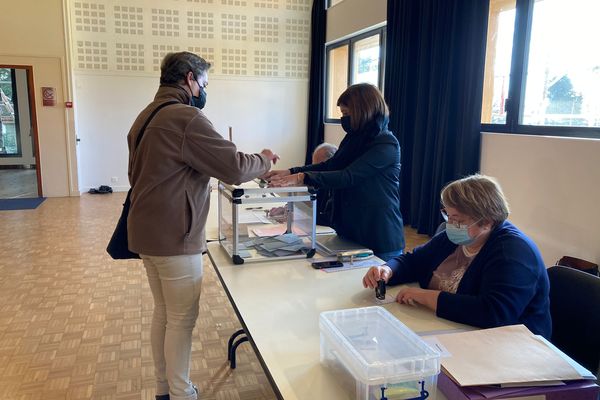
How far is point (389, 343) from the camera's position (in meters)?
1.12

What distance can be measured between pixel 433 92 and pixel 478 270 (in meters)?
3.58

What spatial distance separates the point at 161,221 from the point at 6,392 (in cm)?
129

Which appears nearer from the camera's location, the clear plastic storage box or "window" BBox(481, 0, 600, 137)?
the clear plastic storage box

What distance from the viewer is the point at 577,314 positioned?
1.45 metres

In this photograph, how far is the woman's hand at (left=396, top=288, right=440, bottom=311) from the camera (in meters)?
1.41

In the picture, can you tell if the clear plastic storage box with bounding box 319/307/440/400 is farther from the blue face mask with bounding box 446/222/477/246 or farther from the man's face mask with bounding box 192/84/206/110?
the man's face mask with bounding box 192/84/206/110

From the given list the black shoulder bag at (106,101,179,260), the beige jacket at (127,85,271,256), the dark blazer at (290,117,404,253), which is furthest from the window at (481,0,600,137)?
the black shoulder bag at (106,101,179,260)

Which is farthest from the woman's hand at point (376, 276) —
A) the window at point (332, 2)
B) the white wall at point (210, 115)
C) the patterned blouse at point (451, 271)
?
the window at point (332, 2)

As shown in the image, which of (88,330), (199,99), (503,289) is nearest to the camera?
(503,289)

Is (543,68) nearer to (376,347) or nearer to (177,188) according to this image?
(177,188)

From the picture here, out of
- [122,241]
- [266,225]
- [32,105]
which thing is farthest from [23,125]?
[122,241]

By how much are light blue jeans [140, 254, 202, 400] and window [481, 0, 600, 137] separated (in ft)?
9.50

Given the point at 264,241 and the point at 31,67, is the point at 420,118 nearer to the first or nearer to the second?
the point at 264,241

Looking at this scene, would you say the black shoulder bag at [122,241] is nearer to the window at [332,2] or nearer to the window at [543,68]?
the window at [543,68]
